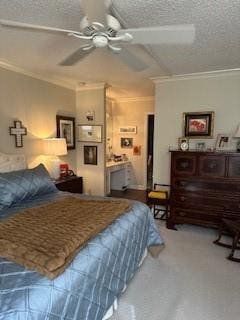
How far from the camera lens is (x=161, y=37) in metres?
1.65

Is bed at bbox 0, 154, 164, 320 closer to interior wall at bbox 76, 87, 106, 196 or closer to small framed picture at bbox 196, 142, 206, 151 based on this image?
small framed picture at bbox 196, 142, 206, 151

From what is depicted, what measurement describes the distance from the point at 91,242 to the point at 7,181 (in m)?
1.38

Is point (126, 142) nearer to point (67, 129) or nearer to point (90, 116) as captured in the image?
point (90, 116)

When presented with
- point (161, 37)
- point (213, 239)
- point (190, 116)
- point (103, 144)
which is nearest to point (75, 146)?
point (103, 144)

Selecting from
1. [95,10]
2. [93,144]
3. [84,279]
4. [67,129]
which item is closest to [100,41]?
[95,10]

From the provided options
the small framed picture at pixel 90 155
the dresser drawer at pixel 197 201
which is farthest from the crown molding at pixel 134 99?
the dresser drawer at pixel 197 201

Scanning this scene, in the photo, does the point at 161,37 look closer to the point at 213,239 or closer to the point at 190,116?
the point at 190,116

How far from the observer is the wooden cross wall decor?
11.2 feet

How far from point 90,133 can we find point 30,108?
4.51 ft

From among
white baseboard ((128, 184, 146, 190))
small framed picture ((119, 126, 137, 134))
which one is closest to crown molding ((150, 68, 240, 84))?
small framed picture ((119, 126, 137, 134))

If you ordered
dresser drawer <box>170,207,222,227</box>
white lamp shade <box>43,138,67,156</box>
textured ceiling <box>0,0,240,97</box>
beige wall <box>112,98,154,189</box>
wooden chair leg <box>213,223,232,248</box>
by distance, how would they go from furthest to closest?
beige wall <box>112,98,154,189</box>
white lamp shade <box>43,138,67,156</box>
dresser drawer <box>170,207,222,227</box>
wooden chair leg <box>213,223,232,248</box>
textured ceiling <box>0,0,240,97</box>

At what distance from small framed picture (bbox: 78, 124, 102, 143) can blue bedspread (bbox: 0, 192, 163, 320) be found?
2.60 meters

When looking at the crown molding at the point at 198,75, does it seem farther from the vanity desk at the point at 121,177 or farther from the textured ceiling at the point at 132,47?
the vanity desk at the point at 121,177

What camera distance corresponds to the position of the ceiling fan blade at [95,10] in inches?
51.8
